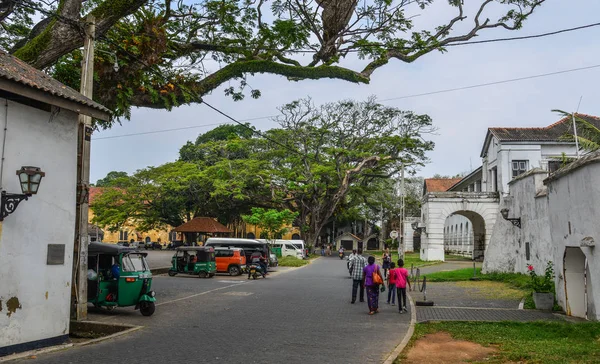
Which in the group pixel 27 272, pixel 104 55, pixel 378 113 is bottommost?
pixel 27 272

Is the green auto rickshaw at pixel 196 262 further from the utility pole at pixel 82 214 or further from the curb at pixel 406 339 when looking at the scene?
the utility pole at pixel 82 214

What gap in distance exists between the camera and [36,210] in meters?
8.60

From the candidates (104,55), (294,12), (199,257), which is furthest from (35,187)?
(199,257)

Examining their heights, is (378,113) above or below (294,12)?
above

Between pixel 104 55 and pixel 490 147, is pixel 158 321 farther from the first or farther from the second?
pixel 490 147

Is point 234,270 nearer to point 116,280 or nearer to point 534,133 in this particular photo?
point 116,280

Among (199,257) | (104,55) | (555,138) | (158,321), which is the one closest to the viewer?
(158,321)

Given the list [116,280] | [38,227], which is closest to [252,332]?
[116,280]

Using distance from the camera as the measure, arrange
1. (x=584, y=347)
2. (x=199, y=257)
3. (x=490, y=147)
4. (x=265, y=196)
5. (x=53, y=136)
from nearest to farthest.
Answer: (x=584, y=347) < (x=53, y=136) < (x=199, y=257) < (x=490, y=147) < (x=265, y=196)

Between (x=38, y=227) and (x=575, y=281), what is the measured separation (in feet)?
38.0

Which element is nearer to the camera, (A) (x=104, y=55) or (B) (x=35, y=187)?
(B) (x=35, y=187)

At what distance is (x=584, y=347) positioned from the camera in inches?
318

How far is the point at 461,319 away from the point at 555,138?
2873 centimetres

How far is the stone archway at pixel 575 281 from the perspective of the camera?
12.1m
